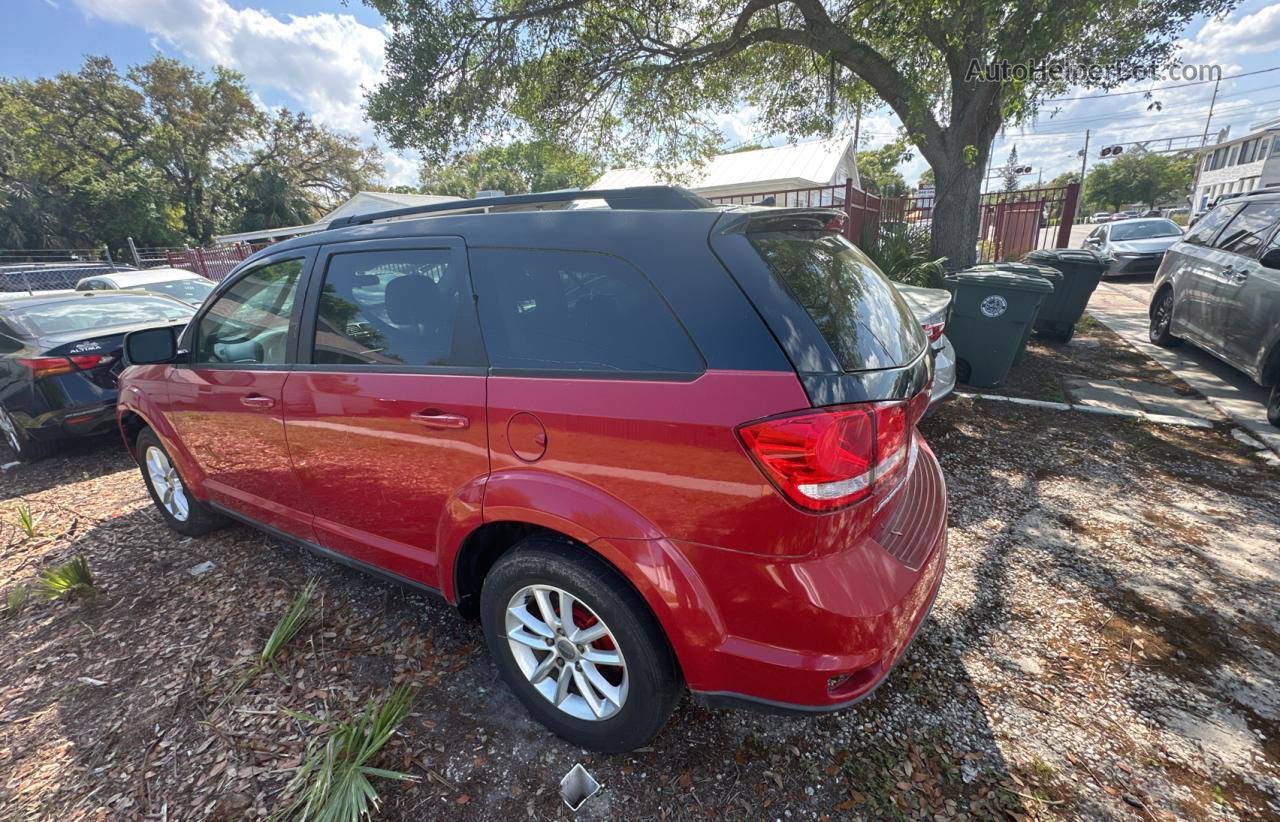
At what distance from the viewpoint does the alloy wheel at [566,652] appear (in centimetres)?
190

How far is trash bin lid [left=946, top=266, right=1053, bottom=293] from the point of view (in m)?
5.41

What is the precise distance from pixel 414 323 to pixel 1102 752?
2.94 metres

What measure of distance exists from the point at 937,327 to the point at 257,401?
4.17m

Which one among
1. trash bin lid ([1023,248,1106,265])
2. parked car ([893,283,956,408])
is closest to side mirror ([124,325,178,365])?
parked car ([893,283,956,408])

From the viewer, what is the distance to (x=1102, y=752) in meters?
1.96

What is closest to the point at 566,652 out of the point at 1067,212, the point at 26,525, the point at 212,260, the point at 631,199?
the point at 631,199

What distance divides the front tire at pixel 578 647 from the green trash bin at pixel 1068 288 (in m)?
8.38

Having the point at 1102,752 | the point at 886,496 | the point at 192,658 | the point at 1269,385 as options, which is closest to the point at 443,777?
the point at 192,658

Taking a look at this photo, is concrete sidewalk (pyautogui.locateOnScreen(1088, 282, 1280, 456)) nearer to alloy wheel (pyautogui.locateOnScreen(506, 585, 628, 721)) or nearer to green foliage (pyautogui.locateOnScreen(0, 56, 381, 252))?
alloy wheel (pyautogui.locateOnScreen(506, 585, 628, 721))

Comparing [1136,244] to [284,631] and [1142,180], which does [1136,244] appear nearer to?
[284,631]

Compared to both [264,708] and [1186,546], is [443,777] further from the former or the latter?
[1186,546]

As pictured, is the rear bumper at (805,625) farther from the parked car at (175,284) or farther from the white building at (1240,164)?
the white building at (1240,164)

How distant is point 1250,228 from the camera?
18.7 feet

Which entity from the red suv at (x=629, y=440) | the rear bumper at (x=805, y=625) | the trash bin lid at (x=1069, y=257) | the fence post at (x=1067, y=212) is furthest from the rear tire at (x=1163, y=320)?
the rear bumper at (x=805, y=625)
